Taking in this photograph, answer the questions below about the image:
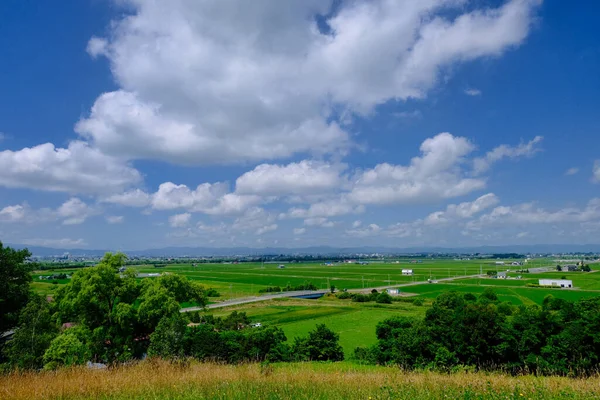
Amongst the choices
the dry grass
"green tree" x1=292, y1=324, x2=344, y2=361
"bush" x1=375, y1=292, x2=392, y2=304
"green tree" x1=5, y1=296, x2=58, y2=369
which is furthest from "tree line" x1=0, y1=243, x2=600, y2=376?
"bush" x1=375, y1=292, x2=392, y2=304

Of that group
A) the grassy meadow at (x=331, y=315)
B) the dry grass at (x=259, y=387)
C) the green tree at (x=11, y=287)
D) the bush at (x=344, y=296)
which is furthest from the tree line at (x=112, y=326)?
the bush at (x=344, y=296)

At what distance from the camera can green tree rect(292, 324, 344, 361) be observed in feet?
97.0

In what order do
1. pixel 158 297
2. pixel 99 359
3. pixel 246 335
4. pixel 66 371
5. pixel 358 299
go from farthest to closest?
pixel 358 299 < pixel 246 335 < pixel 158 297 < pixel 99 359 < pixel 66 371

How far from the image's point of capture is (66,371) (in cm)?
857

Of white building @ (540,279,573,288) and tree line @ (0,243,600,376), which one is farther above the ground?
tree line @ (0,243,600,376)

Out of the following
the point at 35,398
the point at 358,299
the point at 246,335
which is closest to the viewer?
the point at 35,398

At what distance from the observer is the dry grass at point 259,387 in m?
6.14

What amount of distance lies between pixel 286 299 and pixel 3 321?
2112 inches

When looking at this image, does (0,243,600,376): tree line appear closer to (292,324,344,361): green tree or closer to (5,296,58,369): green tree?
(5,296,58,369): green tree

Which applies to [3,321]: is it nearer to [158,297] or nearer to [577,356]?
[158,297]

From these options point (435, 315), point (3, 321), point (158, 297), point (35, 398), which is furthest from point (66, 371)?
point (435, 315)

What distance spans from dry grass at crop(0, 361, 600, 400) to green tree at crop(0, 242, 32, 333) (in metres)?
23.5

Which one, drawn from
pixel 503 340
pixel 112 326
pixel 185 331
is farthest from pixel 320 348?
pixel 112 326

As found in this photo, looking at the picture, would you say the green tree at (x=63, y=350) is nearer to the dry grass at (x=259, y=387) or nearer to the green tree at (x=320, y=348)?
the dry grass at (x=259, y=387)
